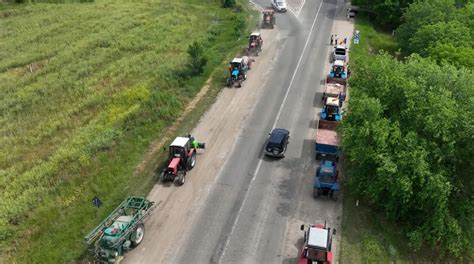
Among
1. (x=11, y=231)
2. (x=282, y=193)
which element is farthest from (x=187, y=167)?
(x=11, y=231)

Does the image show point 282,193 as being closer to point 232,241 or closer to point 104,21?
point 232,241

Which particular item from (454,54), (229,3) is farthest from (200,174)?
(229,3)

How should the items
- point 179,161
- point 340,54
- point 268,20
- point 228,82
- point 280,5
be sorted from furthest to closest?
point 280,5 → point 268,20 → point 340,54 → point 228,82 → point 179,161

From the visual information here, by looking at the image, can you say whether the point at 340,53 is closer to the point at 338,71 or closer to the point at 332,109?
the point at 338,71

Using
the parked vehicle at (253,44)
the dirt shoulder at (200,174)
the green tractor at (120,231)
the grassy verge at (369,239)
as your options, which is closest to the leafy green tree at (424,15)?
the dirt shoulder at (200,174)

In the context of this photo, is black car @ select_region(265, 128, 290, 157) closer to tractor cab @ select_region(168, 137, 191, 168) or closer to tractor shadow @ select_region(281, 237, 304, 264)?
tractor cab @ select_region(168, 137, 191, 168)

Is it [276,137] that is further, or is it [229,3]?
[229,3]

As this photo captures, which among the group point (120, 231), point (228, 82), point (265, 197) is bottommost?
point (265, 197)

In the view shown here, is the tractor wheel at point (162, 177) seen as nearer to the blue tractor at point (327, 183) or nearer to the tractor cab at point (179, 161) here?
the tractor cab at point (179, 161)

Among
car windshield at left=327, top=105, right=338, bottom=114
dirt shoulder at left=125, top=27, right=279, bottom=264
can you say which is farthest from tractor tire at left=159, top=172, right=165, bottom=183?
car windshield at left=327, top=105, right=338, bottom=114
